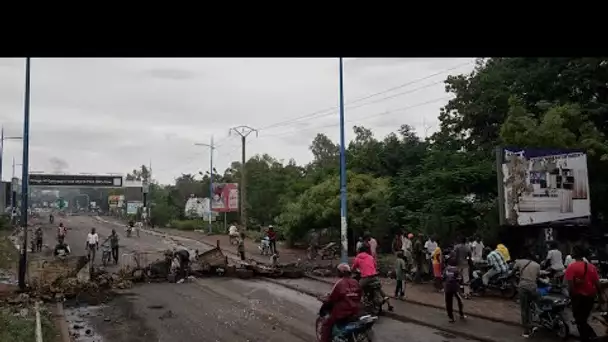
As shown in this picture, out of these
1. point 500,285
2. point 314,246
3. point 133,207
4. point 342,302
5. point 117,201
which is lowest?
point 500,285

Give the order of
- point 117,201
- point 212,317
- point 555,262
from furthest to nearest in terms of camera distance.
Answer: point 117,201 < point 212,317 < point 555,262

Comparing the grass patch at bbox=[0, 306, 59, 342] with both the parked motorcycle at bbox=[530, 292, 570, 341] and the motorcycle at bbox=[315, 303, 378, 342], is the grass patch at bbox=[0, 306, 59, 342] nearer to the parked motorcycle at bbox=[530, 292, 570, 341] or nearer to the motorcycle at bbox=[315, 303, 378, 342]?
the motorcycle at bbox=[315, 303, 378, 342]

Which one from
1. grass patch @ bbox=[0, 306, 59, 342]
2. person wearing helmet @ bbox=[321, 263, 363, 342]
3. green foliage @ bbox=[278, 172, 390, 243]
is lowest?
Answer: grass patch @ bbox=[0, 306, 59, 342]

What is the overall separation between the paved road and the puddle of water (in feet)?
0.06

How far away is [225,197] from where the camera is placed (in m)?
51.8

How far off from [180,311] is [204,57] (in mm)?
9758

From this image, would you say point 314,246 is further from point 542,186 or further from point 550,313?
point 550,313

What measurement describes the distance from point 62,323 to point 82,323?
0.57 meters

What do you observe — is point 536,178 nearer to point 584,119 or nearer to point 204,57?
point 584,119

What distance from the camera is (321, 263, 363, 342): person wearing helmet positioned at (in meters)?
9.28

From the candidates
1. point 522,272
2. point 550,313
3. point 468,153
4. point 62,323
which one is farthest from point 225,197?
point 550,313

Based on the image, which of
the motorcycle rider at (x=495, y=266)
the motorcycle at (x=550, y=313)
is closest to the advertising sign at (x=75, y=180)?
the motorcycle rider at (x=495, y=266)

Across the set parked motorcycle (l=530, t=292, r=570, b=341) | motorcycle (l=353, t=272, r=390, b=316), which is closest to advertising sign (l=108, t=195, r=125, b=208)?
motorcycle (l=353, t=272, r=390, b=316)

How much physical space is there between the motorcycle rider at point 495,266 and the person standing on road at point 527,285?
4287mm
